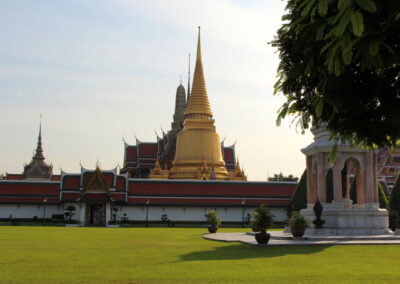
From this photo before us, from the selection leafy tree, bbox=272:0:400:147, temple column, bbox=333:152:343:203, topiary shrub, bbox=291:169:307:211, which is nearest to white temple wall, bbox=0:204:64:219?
topiary shrub, bbox=291:169:307:211

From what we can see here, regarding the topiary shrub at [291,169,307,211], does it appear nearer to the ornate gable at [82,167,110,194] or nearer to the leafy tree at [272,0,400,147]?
the ornate gable at [82,167,110,194]

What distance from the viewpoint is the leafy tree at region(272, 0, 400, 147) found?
4.57 m

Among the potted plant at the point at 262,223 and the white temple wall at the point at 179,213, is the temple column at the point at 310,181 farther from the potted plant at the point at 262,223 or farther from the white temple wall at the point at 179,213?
the white temple wall at the point at 179,213

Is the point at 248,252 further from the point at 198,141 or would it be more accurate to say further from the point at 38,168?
the point at 38,168

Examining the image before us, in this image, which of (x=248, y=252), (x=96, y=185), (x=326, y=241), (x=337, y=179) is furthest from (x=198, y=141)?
(x=248, y=252)

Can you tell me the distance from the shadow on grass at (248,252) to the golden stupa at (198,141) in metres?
42.8

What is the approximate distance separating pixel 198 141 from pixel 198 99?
5308 mm

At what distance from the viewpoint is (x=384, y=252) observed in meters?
16.1

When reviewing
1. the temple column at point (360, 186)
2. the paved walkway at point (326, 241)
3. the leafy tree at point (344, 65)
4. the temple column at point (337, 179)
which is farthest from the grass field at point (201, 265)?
the temple column at point (360, 186)

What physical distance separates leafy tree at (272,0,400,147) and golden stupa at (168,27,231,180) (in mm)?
53965

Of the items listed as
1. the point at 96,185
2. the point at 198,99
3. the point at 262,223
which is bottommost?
the point at 262,223

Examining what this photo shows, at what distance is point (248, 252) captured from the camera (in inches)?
635

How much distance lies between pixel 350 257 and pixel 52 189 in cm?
4123

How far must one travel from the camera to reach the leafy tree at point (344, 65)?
4.57 meters
